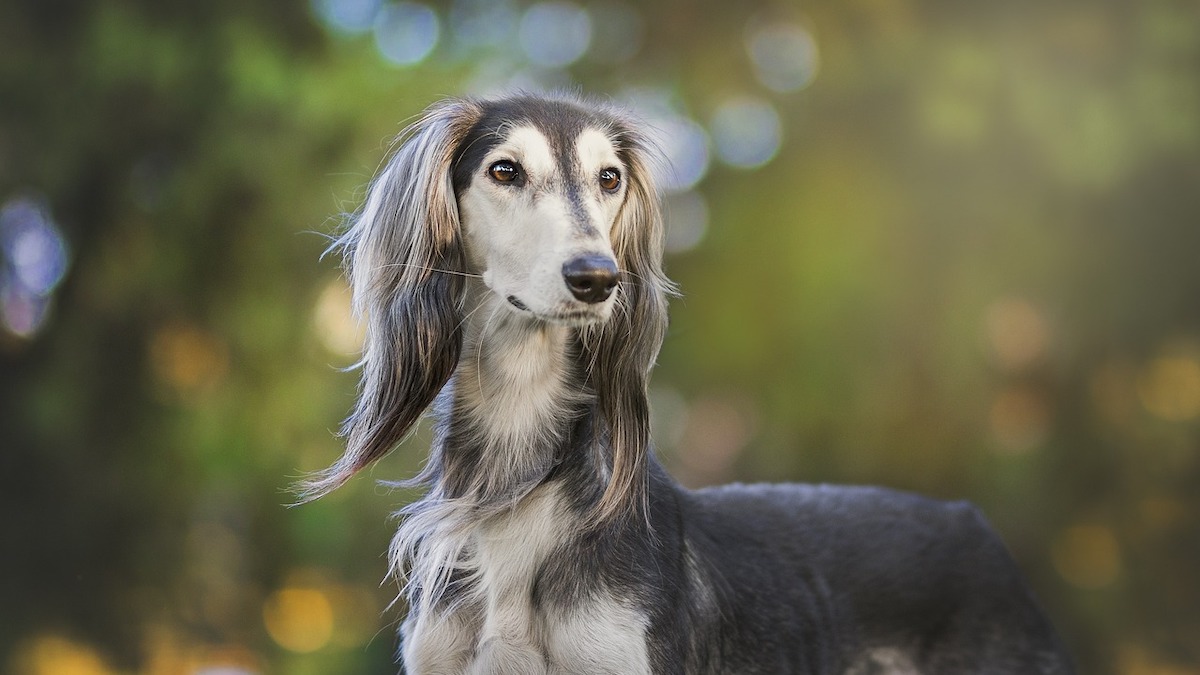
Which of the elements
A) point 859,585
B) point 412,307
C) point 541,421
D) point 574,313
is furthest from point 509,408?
point 859,585

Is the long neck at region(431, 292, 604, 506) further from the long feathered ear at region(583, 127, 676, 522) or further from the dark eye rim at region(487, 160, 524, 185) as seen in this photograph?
the dark eye rim at region(487, 160, 524, 185)

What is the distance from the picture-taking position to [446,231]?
2.91 metres

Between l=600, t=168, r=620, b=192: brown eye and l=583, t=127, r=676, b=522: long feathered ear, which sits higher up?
l=600, t=168, r=620, b=192: brown eye

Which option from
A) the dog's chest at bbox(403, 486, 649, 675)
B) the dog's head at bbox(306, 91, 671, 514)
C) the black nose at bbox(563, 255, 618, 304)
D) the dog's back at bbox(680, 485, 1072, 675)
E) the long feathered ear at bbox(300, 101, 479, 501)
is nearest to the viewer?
the black nose at bbox(563, 255, 618, 304)

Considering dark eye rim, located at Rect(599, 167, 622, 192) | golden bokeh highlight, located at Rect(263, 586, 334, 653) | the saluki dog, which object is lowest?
golden bokeh highlight, located at Rect(263, 586, 334, 653)

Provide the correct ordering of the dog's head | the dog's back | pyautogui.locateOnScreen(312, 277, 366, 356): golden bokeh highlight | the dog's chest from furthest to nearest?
pyautogui.locateOnScreen(312, 277, 366, 356): golden bokeh highlight, the dog's back, the dog's head, the dog's chest

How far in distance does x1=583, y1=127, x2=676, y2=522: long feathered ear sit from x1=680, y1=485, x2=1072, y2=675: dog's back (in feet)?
1.08

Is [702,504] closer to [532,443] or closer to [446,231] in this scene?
[532,443]

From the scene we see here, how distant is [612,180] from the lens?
9.75 feet

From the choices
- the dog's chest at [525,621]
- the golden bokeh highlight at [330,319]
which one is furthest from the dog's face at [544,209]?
the golden bokeh highlight at [330,319]

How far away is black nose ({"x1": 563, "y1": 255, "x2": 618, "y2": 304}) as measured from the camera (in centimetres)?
251

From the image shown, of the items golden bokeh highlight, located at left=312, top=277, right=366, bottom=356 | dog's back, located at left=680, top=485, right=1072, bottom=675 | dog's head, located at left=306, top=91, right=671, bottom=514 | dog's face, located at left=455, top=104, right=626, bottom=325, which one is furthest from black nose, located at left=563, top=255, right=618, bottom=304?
golden bokeh highlight, located at left=312, top=277, right=366, bottom=356

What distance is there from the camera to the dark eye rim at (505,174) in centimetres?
283

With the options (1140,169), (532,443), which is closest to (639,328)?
(532,443)
